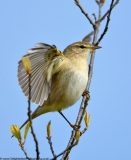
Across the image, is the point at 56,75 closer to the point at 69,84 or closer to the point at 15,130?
the point at 69,84

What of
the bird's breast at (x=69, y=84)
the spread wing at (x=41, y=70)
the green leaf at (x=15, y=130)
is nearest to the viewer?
the green leaf at (x=15, y=130)

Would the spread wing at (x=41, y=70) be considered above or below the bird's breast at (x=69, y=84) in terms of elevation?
above

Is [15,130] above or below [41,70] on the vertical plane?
below

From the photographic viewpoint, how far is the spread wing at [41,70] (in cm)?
443

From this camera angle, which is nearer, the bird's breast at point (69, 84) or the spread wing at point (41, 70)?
the spread wing at point (41, 70)

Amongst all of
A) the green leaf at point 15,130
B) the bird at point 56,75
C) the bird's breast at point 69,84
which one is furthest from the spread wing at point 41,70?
the green leaf at point 15,130

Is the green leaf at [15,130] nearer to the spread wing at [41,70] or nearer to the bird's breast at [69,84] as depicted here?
the spread wing at [41,70]

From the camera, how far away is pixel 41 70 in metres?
4.77

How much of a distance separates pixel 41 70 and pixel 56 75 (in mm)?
492

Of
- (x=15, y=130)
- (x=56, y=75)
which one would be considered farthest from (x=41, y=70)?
(x=15, y=130)

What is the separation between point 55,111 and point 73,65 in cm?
80

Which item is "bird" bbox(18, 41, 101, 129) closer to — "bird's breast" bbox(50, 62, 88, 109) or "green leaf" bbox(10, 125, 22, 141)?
"bird's breast" bbox(50, 62, 88, 109)

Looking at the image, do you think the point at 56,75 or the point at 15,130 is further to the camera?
the point at 56,75

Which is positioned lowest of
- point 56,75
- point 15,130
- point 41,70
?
point 15,130
